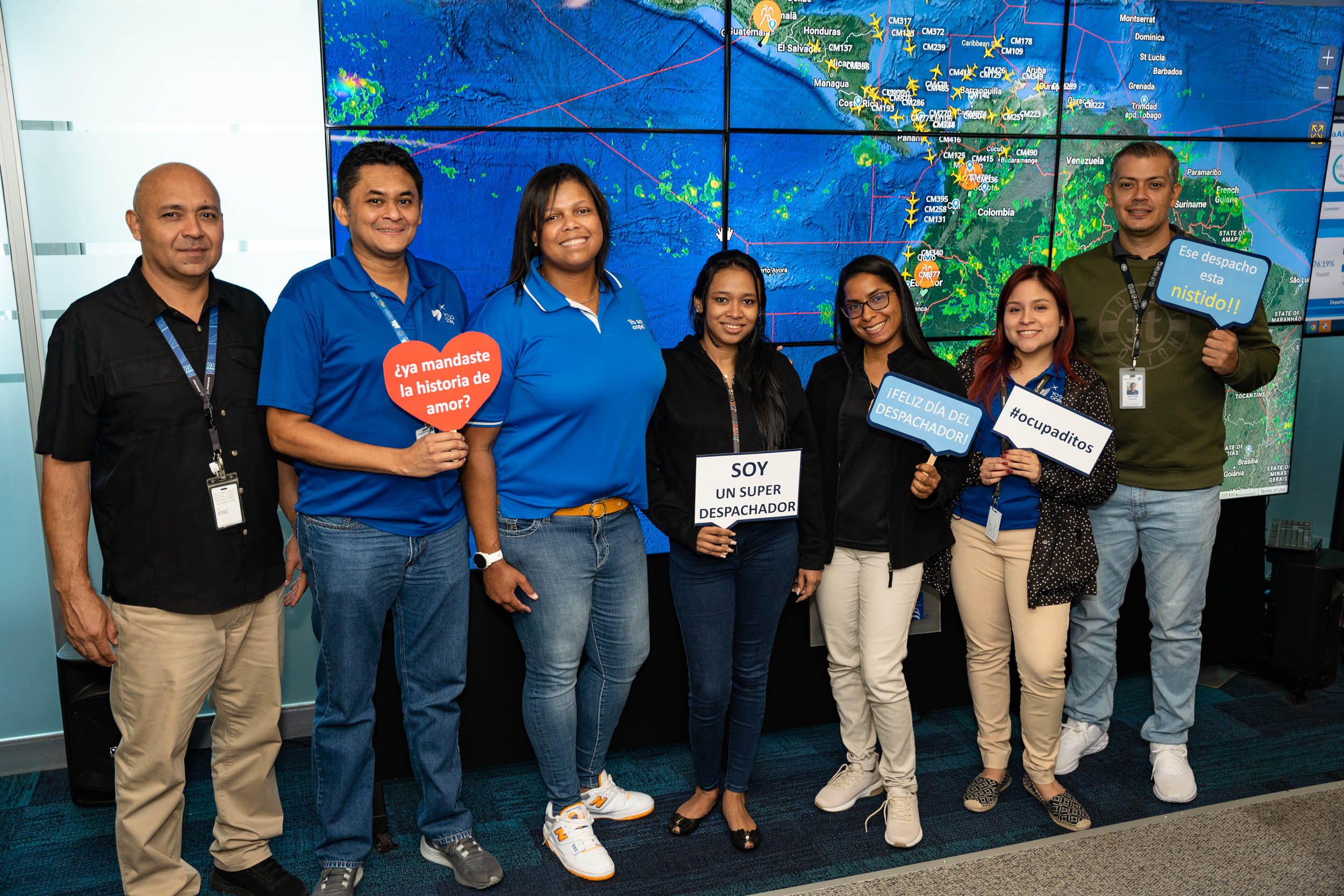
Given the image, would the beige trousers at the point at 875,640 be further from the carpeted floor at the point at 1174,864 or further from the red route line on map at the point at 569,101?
the red route line on map at the point at 569,101

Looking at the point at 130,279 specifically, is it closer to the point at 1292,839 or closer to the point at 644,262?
the point at 644,262

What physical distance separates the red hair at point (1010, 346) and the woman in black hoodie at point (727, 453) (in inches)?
22.1

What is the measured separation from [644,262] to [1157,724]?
7.70 feet

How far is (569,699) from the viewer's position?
2.36m

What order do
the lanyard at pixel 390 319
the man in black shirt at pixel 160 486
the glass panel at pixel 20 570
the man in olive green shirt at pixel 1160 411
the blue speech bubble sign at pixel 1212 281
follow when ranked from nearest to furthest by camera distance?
1. the man in black shirt at pixel 160 486
2. the lanyard at pixel 390 319
3. the blue speech bubble sign at pixel 1212 281
4. the man in olive green shirt at pixel 1160 411
5. the glass panel at pixel 20 570

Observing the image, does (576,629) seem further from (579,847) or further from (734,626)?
(579,847)

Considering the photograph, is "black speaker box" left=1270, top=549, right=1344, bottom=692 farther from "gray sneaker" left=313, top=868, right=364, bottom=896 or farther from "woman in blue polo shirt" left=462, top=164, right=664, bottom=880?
"gray sneaker" left=313, top=868, right=364, bottom=896

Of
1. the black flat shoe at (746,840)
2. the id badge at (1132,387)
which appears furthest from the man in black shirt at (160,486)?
the id badge at (1132,387)

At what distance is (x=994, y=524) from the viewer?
2.49m

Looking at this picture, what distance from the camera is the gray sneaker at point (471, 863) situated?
2.36 metres

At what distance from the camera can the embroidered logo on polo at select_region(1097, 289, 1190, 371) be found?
2699mm

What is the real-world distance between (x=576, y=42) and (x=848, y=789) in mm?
2543

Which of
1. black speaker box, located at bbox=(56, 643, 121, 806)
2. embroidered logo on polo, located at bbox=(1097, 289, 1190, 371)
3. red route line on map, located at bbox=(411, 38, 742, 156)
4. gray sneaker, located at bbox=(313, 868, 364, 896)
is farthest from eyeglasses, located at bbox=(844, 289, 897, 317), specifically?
black speaker box, located at bbox=(56, 643, 121, 806)

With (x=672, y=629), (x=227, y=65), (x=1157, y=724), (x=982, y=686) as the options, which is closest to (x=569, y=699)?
(x=672, y=629)
